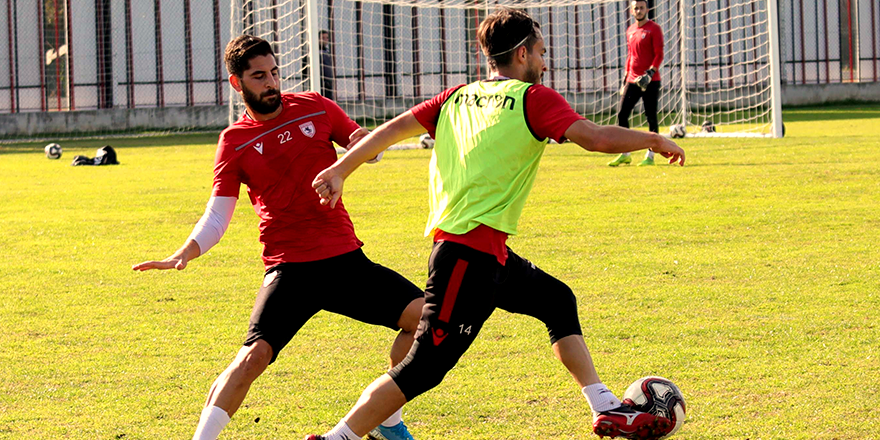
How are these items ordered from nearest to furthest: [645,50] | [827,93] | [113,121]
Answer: [645,50] → [113,121] → [827,93]

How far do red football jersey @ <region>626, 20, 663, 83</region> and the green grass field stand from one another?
3158 mm

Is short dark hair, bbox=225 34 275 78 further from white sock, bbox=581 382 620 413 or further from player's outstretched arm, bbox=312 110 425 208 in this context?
white sock, bbox=581 382 620 413

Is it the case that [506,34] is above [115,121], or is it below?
below

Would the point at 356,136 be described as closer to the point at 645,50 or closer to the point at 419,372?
the point at 419,372

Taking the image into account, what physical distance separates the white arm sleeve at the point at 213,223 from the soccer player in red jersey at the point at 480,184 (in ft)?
2.32

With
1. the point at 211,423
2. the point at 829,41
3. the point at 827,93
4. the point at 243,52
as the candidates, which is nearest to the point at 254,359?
the point at 211,423

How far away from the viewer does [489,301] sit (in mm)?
3789

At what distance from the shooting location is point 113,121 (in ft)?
90.6

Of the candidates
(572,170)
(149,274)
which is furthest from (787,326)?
(572,170)

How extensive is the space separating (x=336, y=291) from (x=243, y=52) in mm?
1062

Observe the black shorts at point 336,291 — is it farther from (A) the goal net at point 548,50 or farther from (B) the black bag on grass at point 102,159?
(A) the goal net at point 548,50

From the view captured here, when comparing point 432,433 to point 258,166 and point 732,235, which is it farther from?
point 732,235

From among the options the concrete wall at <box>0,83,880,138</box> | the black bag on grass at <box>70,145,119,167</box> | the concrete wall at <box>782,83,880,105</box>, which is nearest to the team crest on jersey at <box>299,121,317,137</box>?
the black bag on grass at <box>70,145,119,167</box>

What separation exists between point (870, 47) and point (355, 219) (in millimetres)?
27218
